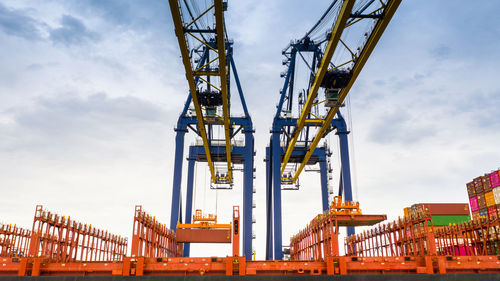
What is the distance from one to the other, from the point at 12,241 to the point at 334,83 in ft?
79.7

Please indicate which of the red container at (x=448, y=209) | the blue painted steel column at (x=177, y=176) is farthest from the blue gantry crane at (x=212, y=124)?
the red container at (x=448, y=209)

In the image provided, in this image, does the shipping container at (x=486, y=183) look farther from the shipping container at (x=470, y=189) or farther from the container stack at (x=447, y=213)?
the container stack at (x=447, y=213)

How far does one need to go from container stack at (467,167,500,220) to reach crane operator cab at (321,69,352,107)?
15.3 metres

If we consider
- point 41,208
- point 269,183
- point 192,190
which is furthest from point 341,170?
point 41,208

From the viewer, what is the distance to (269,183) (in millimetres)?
38406

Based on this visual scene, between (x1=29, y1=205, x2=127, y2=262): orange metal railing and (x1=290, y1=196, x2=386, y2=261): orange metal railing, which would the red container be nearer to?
(x1=290, y1=196, x2=386, y2=261): orange metal railing

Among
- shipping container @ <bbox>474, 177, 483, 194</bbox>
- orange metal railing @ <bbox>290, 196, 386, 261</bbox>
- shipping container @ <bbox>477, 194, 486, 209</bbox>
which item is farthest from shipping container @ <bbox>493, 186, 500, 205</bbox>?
orange metal railing @ <bbox>290, 196, 386, 261</bbox>

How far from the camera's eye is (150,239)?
19469mm

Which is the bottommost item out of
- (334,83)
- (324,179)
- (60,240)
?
(60,240)

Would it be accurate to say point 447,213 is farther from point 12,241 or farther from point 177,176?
point 12,241

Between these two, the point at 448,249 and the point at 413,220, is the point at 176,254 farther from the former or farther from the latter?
the point at 448,249

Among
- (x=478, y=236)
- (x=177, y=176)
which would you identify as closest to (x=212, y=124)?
(x=177, y=176)

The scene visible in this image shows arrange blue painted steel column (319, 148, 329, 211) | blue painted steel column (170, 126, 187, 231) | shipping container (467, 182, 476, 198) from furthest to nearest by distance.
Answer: blue painted steel column (319, 148, 329, 211)
shipping container (467, 182, 476, 198)
blue painted steel column (170, 126, 187, 231)

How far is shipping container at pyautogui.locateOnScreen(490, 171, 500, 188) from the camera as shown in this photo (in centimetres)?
2797
